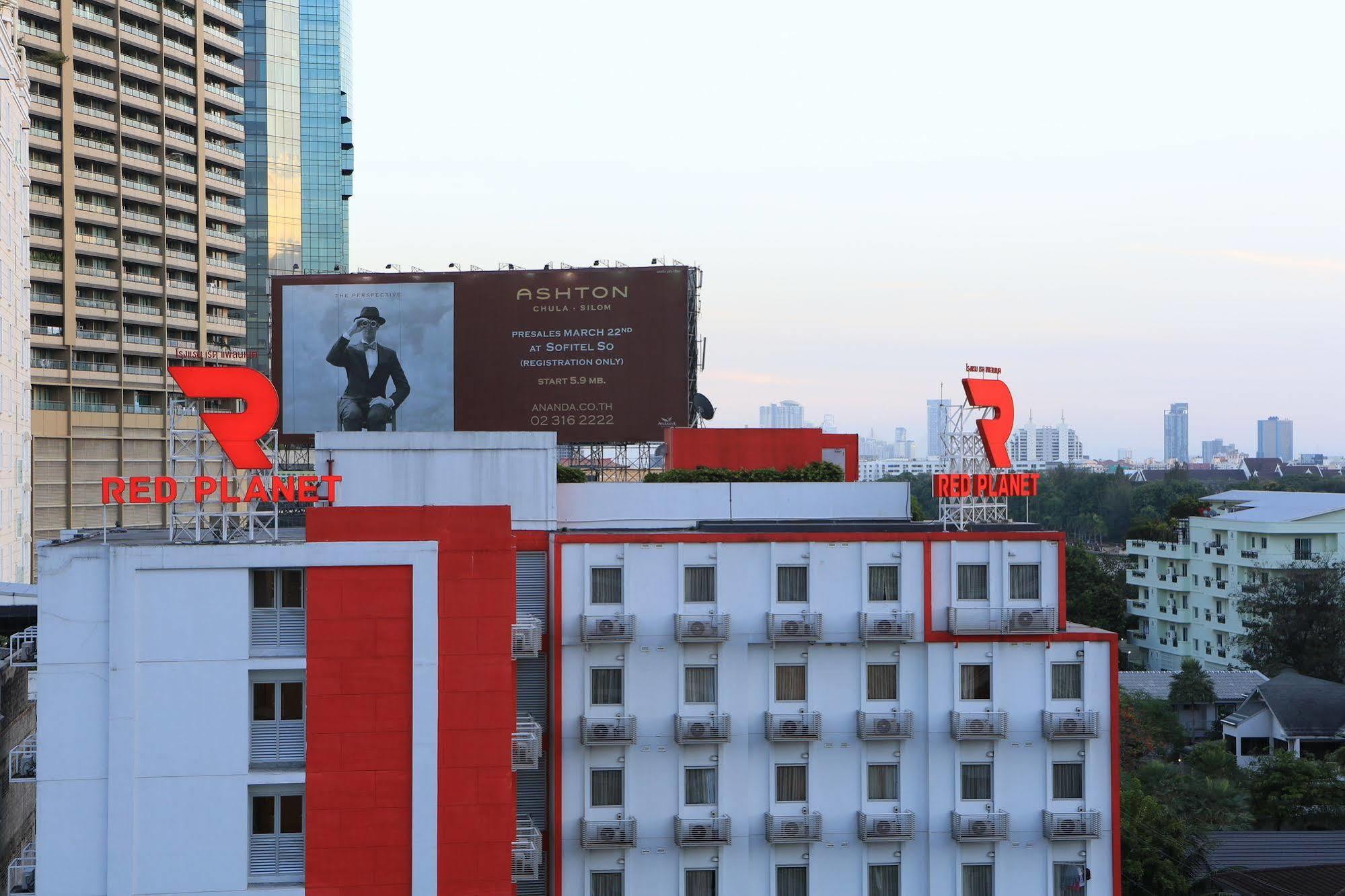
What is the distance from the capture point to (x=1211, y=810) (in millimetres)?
51250

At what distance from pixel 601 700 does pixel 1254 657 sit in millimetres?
71302

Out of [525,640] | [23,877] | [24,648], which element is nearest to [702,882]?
[525,640]

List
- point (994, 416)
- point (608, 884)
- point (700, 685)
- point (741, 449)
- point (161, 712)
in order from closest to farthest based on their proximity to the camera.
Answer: point (161, 712) → point (608, 884) → point (700, 685) → point (994, 416) → point (741, 449)

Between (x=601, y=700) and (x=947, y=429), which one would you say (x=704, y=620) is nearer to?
(x=601, y=700)

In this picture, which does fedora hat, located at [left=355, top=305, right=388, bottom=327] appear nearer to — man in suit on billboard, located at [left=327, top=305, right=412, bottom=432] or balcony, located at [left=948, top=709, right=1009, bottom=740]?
man in suit on billboard, located at [left=327, top=305, right=412, bottom=432]

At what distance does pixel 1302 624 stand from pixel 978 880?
62.9 meters

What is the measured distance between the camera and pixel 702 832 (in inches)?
1323

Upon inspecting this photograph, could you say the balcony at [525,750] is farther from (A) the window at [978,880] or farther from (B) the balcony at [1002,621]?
(A) the window at [978,880]

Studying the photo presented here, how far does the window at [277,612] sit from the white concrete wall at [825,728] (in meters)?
9.33

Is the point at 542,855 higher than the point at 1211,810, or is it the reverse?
the point at 542,855

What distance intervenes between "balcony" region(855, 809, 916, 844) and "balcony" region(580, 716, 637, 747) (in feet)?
22.7

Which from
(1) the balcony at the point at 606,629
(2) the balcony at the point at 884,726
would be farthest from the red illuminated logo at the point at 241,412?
(2) the balcony at the point at 884,726

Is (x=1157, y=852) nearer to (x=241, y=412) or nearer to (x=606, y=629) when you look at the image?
(x=606, y=629)

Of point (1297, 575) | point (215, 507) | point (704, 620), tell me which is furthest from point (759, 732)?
point (215, 507)
